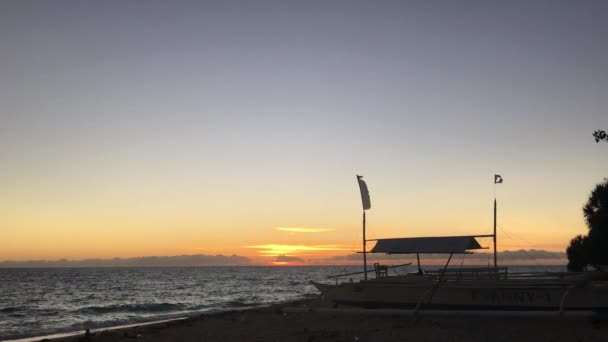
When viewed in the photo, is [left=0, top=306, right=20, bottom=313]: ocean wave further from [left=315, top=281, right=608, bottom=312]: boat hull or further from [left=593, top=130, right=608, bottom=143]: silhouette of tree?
[left=593, top=130, right=608, bottom=143]: silhouette of tree

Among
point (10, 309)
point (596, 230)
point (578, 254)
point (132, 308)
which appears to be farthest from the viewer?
point (10, 309)

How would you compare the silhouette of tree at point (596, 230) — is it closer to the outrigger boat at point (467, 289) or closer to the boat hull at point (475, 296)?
the outrigger boat at point (467, 289)

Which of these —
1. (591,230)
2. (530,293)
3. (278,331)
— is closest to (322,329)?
Result: (278,331)

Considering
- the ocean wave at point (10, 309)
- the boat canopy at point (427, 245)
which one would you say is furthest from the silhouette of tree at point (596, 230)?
the ocean wave at point (10, 309)

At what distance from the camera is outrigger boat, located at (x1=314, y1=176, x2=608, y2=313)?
→ 64.4ft

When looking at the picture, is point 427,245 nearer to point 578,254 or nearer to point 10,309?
point 578,254

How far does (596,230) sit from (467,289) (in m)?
19.9

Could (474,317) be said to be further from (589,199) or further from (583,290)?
(589,199)

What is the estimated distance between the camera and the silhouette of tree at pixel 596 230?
35.2 m

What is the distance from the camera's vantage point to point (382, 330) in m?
18.6

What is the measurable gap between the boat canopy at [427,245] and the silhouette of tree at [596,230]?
1738cm

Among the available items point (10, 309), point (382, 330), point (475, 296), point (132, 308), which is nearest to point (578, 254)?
point (475, 296)

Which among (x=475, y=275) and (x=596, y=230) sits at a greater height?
(x=596, y=230)

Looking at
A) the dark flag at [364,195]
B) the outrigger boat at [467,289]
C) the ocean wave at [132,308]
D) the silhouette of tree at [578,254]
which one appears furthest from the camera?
the ocean wave at [132,308]
